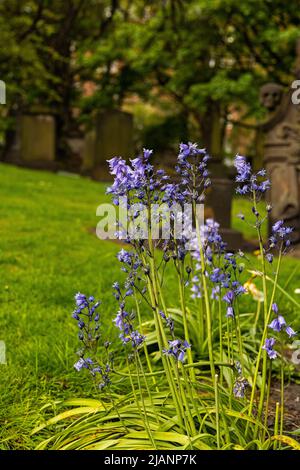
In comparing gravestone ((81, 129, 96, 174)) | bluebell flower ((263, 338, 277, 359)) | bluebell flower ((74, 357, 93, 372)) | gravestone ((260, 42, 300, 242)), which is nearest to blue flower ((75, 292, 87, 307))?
bluebell flower ((74, 357, 93, 372))

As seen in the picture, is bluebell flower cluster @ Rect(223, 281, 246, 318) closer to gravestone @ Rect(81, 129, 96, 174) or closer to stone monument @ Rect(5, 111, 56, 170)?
gravestone @ Rect(81, 129, 96, 174)

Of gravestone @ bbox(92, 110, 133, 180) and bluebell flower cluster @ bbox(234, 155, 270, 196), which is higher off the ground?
gravestone @ bbox(92, 110, 133, 180)

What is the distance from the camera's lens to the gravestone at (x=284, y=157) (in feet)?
28.8

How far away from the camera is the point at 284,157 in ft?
29.1

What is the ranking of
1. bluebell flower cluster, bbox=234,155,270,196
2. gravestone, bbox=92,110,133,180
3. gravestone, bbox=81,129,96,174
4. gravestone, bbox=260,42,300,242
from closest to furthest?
1. bluebell flower cluster, bbox=234,155,270,196
2. gravestone, bbox=260,42,300,242
3. gravestone, bbox=92,110,133,180
4. gravestone, bbox=81,129,96,174

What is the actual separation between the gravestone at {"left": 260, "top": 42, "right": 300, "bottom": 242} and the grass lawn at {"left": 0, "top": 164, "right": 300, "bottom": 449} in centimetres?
123

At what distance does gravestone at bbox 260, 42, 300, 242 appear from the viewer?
28.8ft

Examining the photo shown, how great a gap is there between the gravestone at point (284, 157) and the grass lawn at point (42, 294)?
1230 millimetres

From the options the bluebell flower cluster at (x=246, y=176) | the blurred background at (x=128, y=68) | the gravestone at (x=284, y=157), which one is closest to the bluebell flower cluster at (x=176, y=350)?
the bluebell flower cluster at (x=246, y=176)

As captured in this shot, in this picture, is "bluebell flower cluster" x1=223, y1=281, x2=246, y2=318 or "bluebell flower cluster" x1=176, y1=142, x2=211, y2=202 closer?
"bluebell flower cluster" x1=176, y1=142, x2=211, y2=202

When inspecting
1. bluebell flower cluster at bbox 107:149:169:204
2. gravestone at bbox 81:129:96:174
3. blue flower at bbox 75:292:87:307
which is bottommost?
blue flower at bbox 75:292:87:307

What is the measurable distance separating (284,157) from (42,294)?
5.30 metres

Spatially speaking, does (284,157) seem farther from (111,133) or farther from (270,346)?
(111,133)
